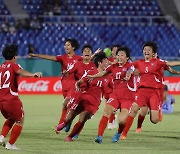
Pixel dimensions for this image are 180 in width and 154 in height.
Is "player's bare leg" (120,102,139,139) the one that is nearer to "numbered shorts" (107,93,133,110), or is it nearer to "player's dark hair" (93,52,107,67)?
"numbered shorts" (107,93,133,110)

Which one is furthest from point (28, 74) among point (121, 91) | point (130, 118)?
point (130, 118)

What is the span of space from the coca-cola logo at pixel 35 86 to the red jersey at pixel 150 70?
16336 mm

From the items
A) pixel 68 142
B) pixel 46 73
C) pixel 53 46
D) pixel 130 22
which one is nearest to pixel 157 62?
pixel 68 142

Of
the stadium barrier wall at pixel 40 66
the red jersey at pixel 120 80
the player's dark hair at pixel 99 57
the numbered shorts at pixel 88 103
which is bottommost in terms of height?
the stadium barrier wall at pixel 40 66

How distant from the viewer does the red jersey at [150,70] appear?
14281mm

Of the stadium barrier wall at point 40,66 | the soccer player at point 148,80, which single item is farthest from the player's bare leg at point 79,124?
the stadium barrier wall at point 40,66

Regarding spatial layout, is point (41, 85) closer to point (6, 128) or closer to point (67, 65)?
point (67, 65)

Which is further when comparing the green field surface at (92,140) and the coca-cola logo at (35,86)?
the coca-cola logo at (35,86)

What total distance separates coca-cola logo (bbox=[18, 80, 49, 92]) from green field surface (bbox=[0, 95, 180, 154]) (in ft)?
30.8

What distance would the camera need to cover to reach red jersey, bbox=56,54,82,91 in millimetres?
15766

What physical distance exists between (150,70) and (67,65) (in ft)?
7.67

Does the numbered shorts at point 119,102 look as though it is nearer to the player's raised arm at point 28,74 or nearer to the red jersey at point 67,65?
the red jersey at point 67,65

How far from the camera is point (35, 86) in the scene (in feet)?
100

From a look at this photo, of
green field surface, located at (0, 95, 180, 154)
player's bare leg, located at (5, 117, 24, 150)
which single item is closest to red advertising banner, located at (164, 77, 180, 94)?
green field surface, located at (0, 95, 180, 154)
